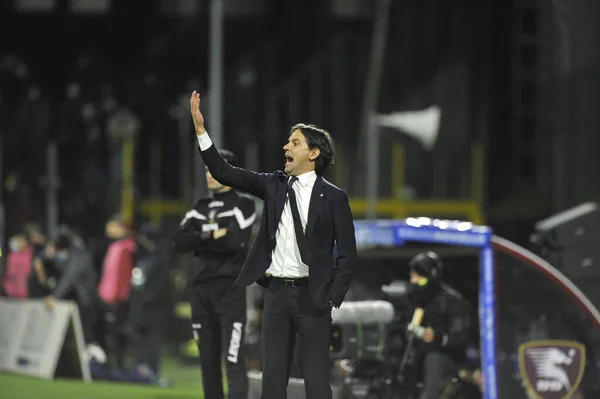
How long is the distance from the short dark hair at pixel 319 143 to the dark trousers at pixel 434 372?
2.68 meters

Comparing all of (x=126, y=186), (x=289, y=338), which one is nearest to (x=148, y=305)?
(x=289, y=338)

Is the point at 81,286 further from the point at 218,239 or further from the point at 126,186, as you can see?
the point at 126,186

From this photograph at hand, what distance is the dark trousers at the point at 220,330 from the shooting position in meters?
9.72

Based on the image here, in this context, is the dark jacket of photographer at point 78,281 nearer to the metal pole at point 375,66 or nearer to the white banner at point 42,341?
the white banner at point 42,341

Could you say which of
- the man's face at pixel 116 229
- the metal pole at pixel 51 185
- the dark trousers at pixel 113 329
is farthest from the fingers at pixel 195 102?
the metal pole at pixel 51 185

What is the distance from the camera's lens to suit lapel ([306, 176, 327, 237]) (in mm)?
8055

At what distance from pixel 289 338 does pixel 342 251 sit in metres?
0.59

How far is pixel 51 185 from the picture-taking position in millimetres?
31547

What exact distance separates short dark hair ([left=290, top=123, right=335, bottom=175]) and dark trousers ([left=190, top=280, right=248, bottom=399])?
5.48 ft

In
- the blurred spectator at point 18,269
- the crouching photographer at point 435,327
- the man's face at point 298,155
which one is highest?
the man's face at point 298,155

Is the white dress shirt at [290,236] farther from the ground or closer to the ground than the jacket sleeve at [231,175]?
closer to the ground

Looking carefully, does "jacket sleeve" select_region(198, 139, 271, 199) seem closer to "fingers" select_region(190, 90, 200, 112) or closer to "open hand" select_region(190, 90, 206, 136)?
"open hand" select_region(190, 90, 206, 136)

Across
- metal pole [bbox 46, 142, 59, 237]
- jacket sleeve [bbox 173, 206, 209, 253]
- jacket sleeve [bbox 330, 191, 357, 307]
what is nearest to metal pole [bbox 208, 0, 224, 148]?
jacket sleeve [bbox 173, 206, 209, 253]

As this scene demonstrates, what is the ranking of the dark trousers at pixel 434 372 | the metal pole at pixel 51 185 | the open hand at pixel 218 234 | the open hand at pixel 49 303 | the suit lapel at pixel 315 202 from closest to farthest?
the suit lapel at pixel 315 202 < the open hand at pixel 218 234 < the dark trousers at pixel 434 372 < the open hand at pixel 49 303 < the metal pole at pixel 51 185
